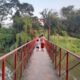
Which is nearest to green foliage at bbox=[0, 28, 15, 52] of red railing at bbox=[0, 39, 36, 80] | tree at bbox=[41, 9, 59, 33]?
tree at bbox=[41, 9, 59, 33]

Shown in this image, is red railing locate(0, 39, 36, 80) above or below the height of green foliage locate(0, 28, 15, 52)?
above

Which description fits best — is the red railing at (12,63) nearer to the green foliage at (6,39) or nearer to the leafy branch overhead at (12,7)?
the green foliage at (6,39)

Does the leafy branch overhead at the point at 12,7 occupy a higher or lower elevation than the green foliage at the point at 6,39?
higher

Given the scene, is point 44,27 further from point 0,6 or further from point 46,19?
point 0,6

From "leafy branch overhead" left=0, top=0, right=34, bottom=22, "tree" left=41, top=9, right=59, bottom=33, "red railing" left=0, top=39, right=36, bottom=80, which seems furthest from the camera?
"leafy branch overhead" left=0, top=0, right=34, bottom=22

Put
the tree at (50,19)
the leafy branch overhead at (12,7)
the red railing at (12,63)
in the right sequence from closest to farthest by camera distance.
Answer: the red railing at (12,63)
the tree at (50,19)
the leafy branch overhead at (12,7)

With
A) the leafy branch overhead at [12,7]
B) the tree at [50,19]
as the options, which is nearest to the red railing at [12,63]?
the tree at [50,19]

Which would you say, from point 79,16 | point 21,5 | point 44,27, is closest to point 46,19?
point 44,27

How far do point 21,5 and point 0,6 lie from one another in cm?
506

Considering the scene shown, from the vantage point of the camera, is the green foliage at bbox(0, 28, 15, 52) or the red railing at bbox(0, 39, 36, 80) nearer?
the red railing at bbox(0, 39, 36, 80)

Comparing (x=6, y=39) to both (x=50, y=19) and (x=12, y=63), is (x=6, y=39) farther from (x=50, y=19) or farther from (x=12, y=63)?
(x=12, y=63)

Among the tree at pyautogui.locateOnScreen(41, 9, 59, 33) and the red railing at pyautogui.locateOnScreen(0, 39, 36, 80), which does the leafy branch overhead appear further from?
the red railing at pyautogui.locateOnScreen(0, 39, 36, 80)

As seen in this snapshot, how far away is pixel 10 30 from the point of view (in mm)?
52938

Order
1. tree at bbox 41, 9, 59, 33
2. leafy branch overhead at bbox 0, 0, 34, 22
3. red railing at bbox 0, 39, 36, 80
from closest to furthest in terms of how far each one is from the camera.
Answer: red railing at bbox 0, 39, 36, 80 < tree at bbox 41, 9, 59, 33 < leafy branch overhead at bbox 0, 0, 34, 22
